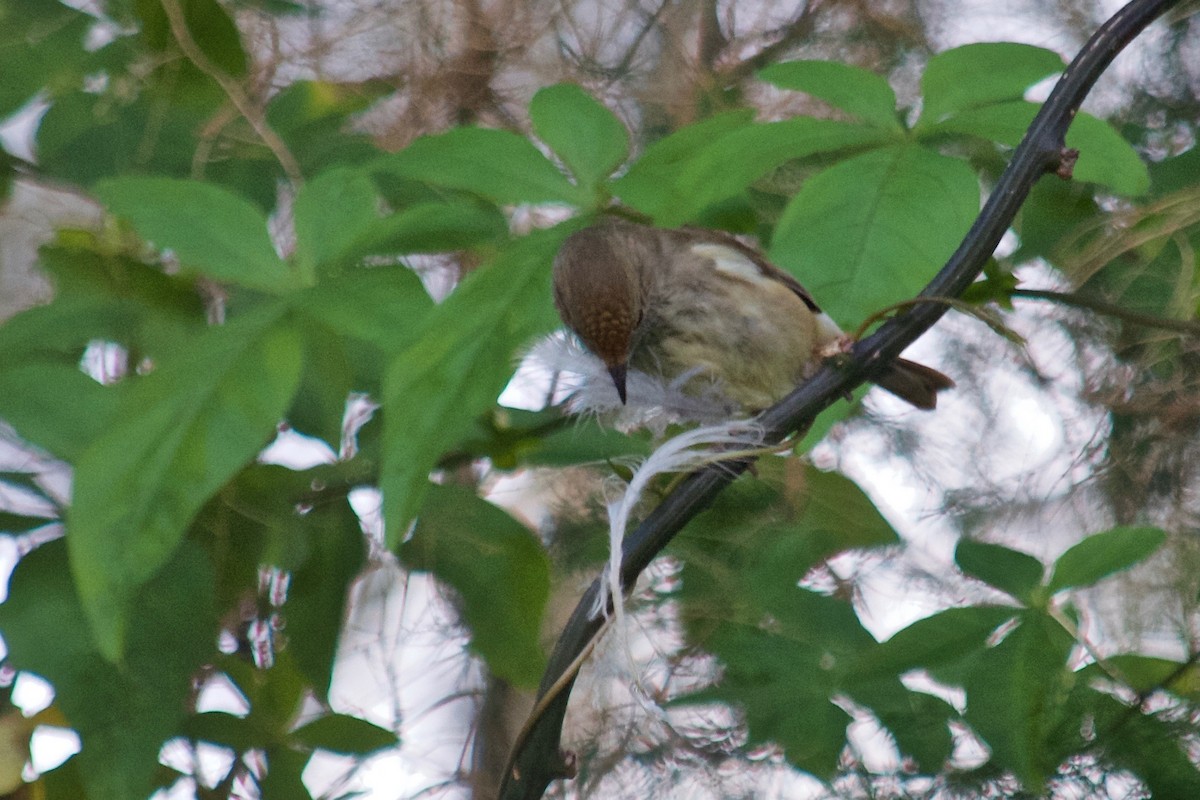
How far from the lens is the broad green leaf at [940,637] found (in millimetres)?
1424

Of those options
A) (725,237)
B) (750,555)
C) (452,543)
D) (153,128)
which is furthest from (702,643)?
(153,128)

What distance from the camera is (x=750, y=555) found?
1.92 metres

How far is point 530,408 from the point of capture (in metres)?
1.88

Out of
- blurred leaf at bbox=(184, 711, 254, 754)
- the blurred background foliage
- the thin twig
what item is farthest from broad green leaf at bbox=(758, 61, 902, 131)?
blurred leaf at bbox=(184, 711, 254, 754)

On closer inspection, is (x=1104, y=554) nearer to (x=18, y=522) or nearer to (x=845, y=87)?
(x=845, y=87)

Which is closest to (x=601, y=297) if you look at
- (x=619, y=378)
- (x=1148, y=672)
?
(x=619, y=378)

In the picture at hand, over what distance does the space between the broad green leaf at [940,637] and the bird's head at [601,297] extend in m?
0.44

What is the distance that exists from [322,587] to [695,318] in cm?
65

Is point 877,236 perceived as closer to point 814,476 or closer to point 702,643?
point 814,476

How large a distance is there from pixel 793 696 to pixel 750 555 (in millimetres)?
307

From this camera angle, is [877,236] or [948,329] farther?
[948,329]

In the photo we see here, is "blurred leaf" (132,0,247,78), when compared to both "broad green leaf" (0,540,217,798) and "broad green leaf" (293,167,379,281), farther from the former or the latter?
"broad green leaf" (0,540,217,798)

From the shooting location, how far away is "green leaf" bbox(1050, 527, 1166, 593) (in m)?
1.40

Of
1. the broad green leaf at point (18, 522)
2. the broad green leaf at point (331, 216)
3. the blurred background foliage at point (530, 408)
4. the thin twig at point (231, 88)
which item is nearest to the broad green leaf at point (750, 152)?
the blurred background foliage at point (530, 408)
